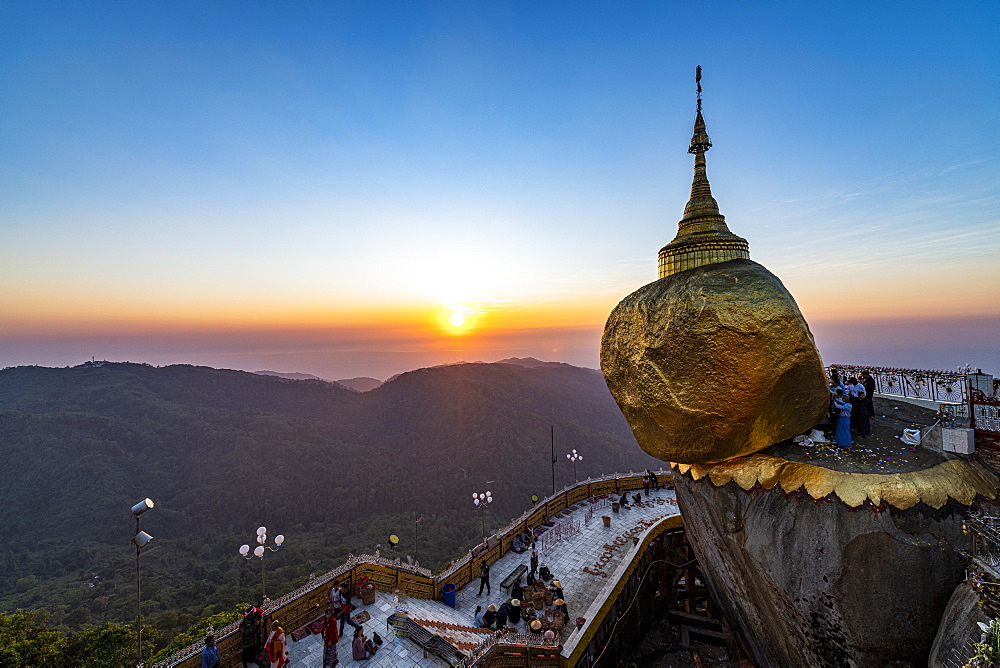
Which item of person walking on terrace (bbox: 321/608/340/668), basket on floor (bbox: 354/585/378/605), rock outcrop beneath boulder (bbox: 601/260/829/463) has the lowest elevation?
basket on floor (bbox: 354/585/378/605)

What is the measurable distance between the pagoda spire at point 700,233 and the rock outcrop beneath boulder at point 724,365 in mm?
815

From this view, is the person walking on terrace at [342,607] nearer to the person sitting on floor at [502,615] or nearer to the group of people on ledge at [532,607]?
the group of people on ledge at [532,607]

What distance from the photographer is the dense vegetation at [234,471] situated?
51.3 m

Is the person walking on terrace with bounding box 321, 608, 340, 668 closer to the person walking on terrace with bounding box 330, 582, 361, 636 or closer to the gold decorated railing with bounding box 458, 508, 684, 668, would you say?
the person walking on terrace with bounding box 330, 582, 361, 636

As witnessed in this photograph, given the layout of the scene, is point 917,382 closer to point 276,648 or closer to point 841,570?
point 841,570

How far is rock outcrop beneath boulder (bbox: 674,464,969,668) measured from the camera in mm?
7512

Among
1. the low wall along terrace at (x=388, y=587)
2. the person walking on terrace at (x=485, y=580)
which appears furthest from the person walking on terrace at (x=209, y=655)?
the person walking on terrace at (x=485, y=580)

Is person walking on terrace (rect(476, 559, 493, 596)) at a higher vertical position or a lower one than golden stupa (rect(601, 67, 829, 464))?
lower

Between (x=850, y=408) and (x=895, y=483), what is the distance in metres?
1.90

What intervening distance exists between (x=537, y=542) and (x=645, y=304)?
1443 cm

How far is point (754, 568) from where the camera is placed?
9.41m

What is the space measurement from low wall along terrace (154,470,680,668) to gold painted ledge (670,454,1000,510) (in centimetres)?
914

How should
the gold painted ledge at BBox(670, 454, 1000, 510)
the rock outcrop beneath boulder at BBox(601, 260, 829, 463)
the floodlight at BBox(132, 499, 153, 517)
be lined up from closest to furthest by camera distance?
the gold painted ledge at BBox(670, 454, 1000, 510), the rock outcrop beneath boulder at BBox(601, 260, 829, 463), the floodlight at BBox(132, 499, 153, 517)

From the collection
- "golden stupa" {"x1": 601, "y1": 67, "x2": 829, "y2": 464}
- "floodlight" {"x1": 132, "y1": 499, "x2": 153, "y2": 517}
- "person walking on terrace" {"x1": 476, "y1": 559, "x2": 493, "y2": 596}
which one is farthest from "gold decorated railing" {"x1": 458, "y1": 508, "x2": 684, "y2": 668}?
"floodlight" {"x1": 132, "y1": 499, "x2": 153, "y2": 517}
